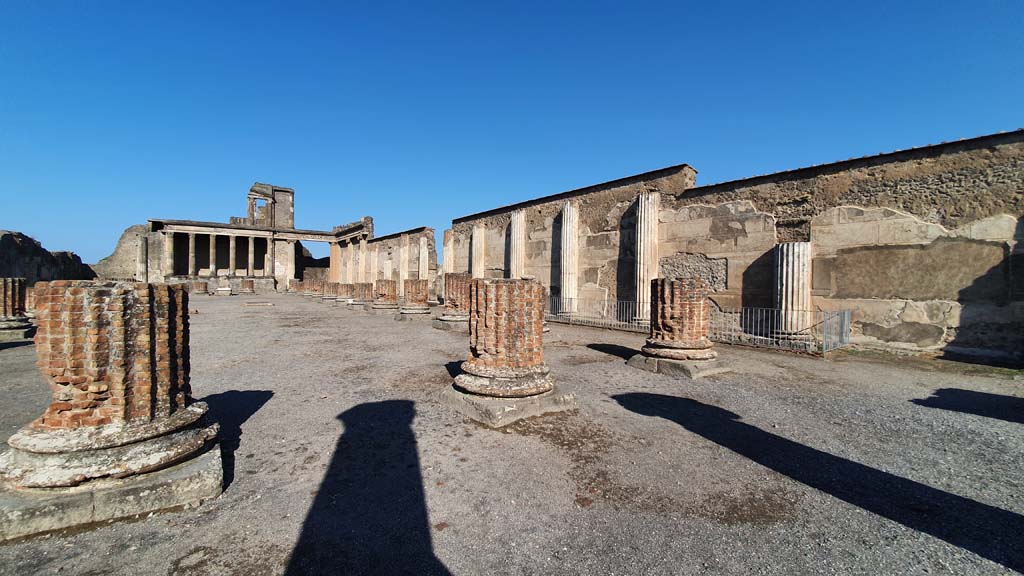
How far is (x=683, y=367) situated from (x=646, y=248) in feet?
24.0

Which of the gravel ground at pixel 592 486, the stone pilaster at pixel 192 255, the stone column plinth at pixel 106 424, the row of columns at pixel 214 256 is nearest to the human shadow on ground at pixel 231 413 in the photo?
the gravel ground at pixel 592 486

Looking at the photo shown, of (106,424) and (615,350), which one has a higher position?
(106,424)

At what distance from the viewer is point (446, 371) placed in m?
6.39

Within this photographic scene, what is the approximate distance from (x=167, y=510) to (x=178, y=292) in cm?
162

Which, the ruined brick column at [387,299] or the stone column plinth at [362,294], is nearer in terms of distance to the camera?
the ruined brick column at [387,299]

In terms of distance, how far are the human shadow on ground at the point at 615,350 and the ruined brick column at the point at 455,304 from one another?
3.74 m

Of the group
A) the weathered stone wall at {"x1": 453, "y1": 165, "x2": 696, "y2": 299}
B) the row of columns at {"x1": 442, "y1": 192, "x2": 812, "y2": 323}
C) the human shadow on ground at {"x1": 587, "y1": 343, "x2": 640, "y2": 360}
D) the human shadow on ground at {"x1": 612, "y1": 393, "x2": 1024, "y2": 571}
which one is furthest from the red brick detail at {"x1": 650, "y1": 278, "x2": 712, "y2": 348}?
the weathered stone wall at {"x1": 453, "y1": 165, "x2": 696, "y2": 299}

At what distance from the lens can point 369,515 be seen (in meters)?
2.51

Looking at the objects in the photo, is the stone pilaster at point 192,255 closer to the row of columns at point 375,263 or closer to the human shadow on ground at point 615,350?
the row of columns at point 375,263

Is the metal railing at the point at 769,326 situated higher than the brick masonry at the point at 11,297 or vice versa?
the brick masonry at the point at 11,297

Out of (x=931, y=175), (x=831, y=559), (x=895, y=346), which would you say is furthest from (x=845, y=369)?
(x=831, y=559)

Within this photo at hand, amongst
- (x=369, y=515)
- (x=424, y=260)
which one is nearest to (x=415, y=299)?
(x=424, y=260)

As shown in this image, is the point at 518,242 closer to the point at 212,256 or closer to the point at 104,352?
the point at 104,352

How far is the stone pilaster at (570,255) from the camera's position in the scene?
622 inches
